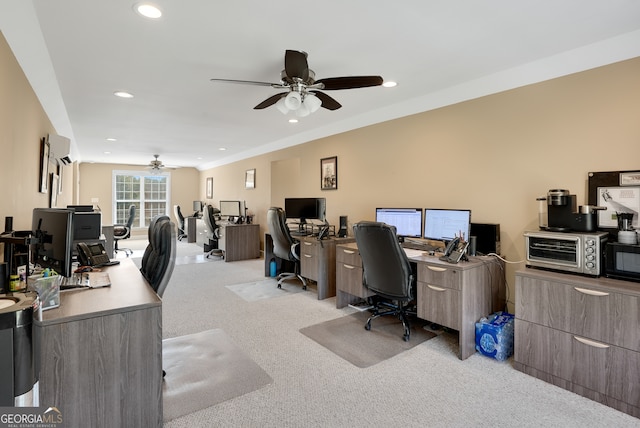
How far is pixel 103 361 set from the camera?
5.07 feet

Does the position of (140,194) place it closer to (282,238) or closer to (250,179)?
(250,179)

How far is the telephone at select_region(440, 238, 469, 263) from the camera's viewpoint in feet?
8.87

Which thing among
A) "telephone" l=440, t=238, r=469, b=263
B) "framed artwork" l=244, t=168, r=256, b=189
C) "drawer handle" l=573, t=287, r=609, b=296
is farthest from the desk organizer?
"framed artwork" l=244, t=168, r=256, b=189

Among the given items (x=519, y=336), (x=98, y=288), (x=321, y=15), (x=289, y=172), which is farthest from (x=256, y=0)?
(x=289, y=172)

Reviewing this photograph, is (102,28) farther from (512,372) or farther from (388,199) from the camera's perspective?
(512,372)

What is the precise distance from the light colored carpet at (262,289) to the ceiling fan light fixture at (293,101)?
253 cm

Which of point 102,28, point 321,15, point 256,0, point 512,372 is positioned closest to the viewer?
point 256,0

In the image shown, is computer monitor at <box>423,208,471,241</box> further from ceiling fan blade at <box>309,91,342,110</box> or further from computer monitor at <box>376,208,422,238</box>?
ceiling fan blade at <box>309,91,342,110</box>

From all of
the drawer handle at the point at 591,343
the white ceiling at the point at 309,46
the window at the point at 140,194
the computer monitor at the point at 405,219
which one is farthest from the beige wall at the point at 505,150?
the window at the point at 140,194

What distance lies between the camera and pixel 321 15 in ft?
6.80

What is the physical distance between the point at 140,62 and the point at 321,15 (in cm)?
173

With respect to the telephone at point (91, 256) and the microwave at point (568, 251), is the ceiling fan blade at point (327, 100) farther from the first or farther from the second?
the telephone at point (91, 256)

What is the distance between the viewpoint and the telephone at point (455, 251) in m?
2.71

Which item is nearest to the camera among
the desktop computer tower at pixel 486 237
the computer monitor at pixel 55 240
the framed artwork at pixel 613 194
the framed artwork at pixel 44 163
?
the computer monitor at pixel 55 240
